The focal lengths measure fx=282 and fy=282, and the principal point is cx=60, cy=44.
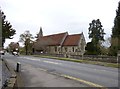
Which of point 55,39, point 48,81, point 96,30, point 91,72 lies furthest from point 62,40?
point 48,81

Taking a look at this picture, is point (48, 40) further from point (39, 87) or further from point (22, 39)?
point (39, 87)

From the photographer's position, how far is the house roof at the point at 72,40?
93312 mm

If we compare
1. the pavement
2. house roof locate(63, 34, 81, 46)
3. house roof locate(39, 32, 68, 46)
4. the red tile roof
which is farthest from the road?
house roof locate(39, 32, 68, 46)

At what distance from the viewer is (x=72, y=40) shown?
96.6 metres

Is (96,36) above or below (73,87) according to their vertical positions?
above

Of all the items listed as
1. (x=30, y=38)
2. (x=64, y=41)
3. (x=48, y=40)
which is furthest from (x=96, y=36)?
(x=30, y=38)

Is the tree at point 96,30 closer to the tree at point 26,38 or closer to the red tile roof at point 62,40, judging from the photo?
the red tile roof at point 62,40

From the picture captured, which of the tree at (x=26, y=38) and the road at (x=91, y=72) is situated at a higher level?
the tree at (x=26, y=38)

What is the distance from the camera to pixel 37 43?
4350 inches

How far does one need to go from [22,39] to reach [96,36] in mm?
28474

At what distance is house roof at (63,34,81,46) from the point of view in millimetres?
93312

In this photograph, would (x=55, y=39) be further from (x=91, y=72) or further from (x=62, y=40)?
(x=91, y=72)

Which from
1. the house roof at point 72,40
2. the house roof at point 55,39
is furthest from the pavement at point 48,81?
the house roof at point 55,39

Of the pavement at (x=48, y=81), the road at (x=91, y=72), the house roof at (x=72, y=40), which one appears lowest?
the pavement at (x=48, y=81)
